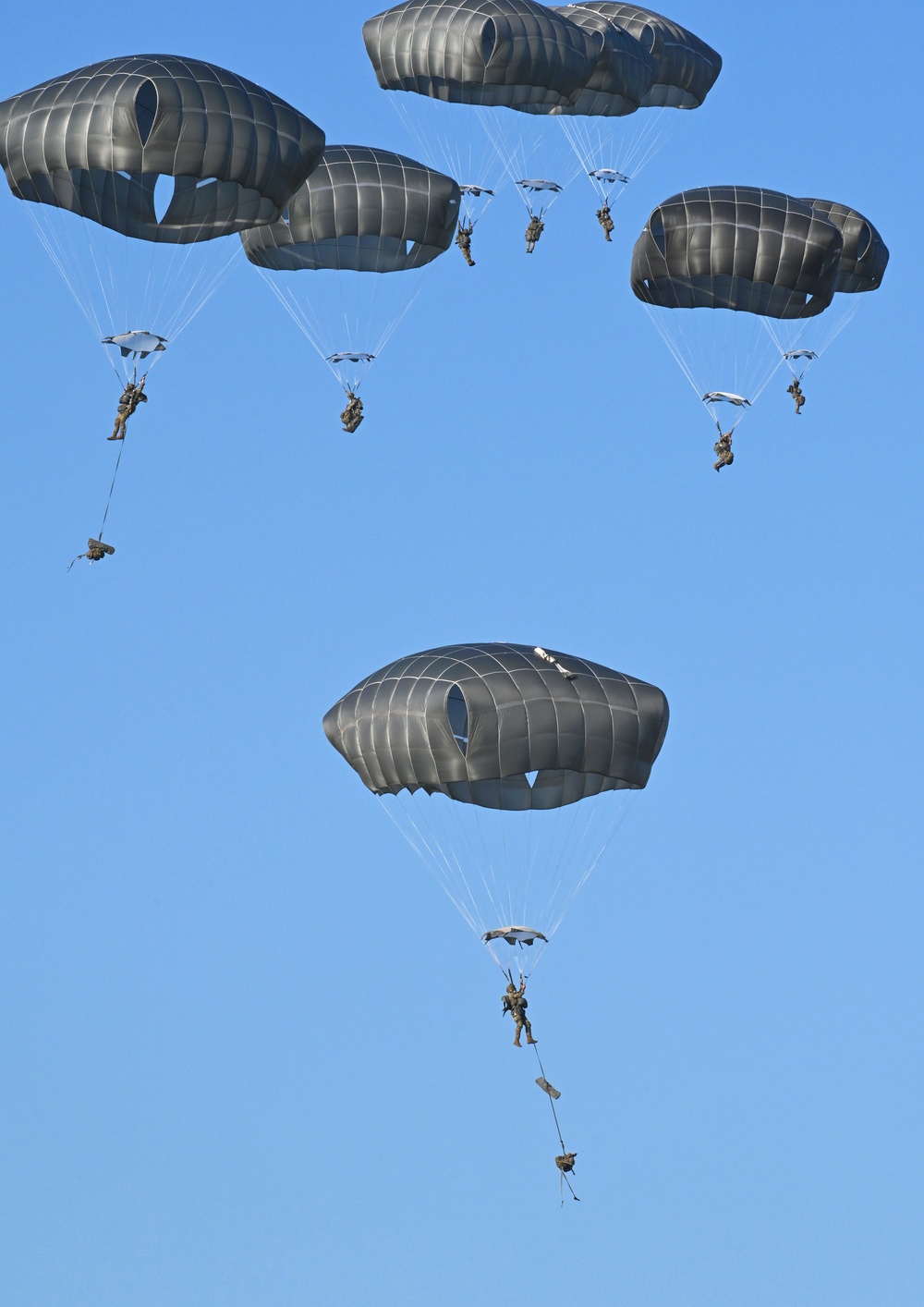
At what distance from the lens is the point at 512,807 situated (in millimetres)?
49281

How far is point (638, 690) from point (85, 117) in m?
13.0

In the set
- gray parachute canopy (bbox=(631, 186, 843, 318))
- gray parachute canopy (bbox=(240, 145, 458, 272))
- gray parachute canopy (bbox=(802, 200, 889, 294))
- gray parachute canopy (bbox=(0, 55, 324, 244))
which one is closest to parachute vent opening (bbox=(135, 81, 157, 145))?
gray parachute canopy (bbox=(0, 55, 324, 244))

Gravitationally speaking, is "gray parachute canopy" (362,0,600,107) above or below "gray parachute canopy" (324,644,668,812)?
above

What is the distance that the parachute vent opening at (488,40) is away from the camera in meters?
55.8

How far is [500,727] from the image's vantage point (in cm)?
4722

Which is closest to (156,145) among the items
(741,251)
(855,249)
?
(741,251)

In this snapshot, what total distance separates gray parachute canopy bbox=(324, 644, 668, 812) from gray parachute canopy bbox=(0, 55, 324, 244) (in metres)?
8.22

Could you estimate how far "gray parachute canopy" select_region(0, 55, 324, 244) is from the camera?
46562 mm

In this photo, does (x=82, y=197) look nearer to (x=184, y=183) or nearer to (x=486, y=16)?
(x=184, y=183)

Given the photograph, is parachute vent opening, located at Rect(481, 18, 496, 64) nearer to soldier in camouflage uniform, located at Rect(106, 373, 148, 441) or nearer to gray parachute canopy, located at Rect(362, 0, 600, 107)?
gray parachute canopy, located at Rect(362, 0, 600, 107)

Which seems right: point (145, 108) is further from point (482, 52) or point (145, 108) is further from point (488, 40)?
point (488, 40)

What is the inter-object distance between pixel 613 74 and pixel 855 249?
20.6 ft

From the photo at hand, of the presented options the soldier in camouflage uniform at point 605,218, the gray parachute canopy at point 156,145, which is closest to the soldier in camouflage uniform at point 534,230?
the soldier in camouflage uniform at point 605,218

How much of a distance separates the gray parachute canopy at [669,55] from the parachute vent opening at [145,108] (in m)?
18.5
